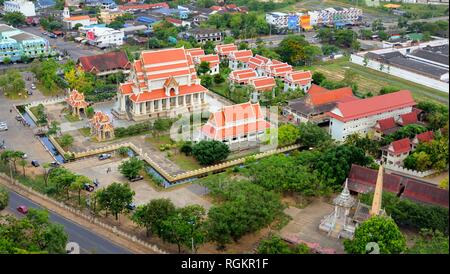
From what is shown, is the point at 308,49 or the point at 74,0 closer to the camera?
the point at 308,49

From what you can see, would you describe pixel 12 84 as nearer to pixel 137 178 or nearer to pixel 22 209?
pixel 137 178

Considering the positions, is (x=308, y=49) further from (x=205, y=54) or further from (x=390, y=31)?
(x=390, y=31)

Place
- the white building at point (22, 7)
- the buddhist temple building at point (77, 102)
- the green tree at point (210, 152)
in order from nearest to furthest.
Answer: the green tree at point (210, 152) → the buddhist temple building at point (77, 102) → the white building at point (22, 7)

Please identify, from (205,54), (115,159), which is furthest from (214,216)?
(205,54)

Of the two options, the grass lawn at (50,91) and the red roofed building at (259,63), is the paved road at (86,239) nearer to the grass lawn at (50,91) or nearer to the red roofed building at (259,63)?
the grass lawn at (50,91)

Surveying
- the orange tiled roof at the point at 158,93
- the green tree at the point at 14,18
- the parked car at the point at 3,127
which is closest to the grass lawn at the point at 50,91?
the parked car at the point at 3,127

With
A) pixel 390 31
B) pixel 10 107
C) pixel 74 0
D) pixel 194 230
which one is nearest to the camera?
pixel 194 230
